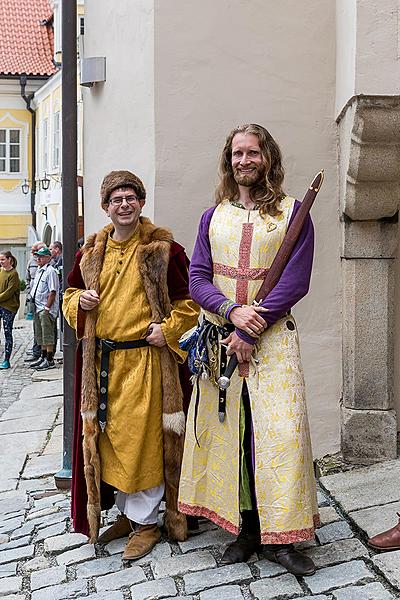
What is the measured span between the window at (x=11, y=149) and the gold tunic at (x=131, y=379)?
24635mm

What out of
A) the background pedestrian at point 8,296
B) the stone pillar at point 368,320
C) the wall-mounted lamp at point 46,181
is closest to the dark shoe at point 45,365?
the background pedestrian at point 8,296

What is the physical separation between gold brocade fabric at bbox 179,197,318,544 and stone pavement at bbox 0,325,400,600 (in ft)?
0.66

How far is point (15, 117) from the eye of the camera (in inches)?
1097

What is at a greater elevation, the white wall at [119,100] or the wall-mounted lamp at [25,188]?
the white wall at [119,100]

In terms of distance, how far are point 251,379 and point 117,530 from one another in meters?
1.16

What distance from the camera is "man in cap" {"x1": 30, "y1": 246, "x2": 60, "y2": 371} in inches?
443

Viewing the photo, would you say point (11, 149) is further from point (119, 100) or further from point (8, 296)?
point (119, 100)

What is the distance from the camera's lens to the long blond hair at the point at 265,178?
380 cm

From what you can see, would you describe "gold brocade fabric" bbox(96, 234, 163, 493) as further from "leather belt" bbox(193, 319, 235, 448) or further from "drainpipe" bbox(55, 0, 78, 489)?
"drainpipe" bbox(55, 0, 78, 489)

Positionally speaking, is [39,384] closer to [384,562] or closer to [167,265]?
[167,265]

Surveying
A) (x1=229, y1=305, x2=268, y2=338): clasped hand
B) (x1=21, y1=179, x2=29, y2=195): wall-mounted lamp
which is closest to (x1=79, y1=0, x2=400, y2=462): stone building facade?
(x1=229, y1=305, x2=268, y2=338): clasped hand

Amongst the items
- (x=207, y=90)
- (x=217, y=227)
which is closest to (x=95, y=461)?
(x=217, y=227)

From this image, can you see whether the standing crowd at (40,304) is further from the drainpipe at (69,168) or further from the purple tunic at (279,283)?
the purple tunic at (279,283)

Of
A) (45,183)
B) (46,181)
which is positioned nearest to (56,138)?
(46,181)
